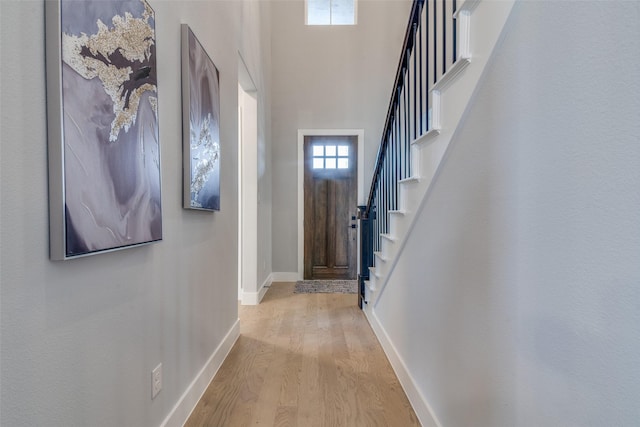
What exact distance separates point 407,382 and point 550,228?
1.40 metres

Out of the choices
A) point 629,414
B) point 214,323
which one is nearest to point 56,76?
point 629,414

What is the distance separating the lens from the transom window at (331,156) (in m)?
4.99

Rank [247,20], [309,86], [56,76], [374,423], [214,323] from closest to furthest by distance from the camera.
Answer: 1. [56,76]
2. [374,423]
3. [214,323]
4. [247,20]
5. [309,86]

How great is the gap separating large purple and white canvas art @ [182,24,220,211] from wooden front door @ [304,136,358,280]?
2879 mm

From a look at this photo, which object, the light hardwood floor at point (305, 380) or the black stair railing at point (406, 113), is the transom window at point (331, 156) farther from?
the light hardwood floor at point (305, 380)

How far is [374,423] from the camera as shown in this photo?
1658 millimetres

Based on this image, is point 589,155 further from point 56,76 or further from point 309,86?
point 309,86

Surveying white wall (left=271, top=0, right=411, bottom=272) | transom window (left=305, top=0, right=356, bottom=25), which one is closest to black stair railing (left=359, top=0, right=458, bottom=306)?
white wall (left=271, top=0, right=411, bottom=272)

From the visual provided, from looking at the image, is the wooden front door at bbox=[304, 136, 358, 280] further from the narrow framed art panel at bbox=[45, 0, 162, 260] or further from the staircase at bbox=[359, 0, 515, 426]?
the narrow framed art panel at bbox=[45, 0, 162, 260]

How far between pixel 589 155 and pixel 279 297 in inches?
145

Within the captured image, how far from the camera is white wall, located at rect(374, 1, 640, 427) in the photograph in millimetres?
612

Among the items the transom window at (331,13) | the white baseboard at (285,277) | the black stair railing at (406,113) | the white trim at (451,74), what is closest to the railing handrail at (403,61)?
the black stair railing at (406,113)

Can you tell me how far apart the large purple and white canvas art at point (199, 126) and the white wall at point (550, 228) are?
3.80 ft

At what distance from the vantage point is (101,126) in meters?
0.98
